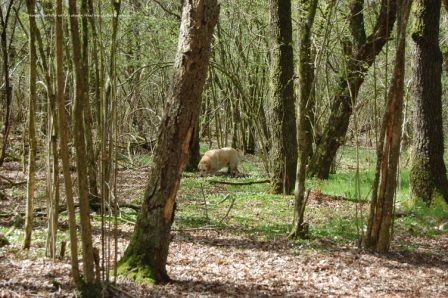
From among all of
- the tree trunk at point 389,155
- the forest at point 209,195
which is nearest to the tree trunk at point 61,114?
the forest at point 209,195

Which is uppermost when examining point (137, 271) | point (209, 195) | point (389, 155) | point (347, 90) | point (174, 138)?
point (347, 90)

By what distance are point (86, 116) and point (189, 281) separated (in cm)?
310

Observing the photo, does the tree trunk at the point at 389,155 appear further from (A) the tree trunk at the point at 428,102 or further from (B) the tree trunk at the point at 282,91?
(B) the tree trunk at the point at 282,91

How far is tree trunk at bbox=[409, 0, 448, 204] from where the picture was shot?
404 inches

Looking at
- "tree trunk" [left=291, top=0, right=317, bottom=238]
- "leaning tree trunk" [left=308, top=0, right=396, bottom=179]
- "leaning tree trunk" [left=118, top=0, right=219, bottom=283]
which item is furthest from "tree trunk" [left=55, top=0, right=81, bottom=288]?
"leaning tree trunk" [left=308, top=0, right=396, bottom=179]

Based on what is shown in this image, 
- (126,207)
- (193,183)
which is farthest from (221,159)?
(126,207)

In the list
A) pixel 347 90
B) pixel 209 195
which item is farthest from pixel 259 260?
pixel 347 90

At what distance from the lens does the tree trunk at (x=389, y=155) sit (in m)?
7.11

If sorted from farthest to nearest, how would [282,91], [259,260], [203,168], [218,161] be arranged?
[218,161]
[203,168]
[282,91]
[259,260]

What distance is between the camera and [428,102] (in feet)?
34.1

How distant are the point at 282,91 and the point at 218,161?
5.41 m

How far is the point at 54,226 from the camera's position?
580cm

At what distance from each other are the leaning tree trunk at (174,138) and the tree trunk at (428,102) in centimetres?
645

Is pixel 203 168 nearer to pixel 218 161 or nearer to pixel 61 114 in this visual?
pixel 218 161
